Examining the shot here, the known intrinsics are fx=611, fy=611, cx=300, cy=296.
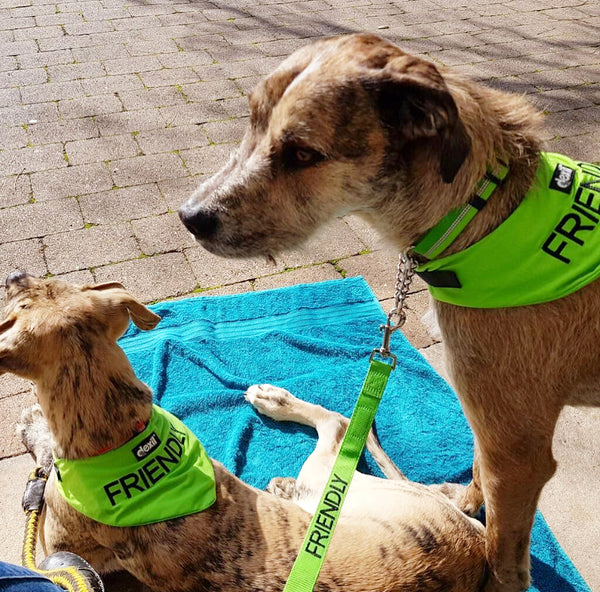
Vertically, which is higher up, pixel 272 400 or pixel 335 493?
pixel 335 493

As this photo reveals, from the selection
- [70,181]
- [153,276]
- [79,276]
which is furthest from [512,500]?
[70,181]

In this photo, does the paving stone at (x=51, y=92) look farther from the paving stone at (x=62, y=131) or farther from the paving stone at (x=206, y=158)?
the paving stone at (x=206, y=158)

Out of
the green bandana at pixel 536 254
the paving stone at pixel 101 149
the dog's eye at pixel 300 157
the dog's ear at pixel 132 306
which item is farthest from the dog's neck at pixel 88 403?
the paving stone at pixel 101 149

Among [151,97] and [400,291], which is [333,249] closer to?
[400,291]

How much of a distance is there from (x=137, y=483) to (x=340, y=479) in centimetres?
92

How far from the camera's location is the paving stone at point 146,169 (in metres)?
6.43

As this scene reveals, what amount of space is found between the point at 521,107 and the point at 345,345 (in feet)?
8.19

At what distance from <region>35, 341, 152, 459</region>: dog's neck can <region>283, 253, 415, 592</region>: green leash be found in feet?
3.16

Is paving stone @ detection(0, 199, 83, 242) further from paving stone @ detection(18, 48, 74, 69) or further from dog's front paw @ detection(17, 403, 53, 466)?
paving stone @ detection(18, 48, 74, 69)

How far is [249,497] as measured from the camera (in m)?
3.03

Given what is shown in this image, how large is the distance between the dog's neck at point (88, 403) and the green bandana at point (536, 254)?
1614mm

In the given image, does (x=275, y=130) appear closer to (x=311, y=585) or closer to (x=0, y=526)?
(x=311, y=585)

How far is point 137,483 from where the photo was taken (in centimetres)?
277

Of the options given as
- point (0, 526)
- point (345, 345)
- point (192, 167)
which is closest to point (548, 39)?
point (192, 167)
